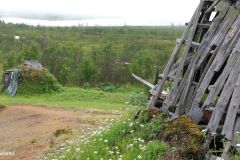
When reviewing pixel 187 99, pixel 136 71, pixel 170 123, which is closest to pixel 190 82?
pixel 187 99

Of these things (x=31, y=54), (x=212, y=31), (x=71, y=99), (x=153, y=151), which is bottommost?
(x=71, y=99)

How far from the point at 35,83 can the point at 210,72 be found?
17073 mm

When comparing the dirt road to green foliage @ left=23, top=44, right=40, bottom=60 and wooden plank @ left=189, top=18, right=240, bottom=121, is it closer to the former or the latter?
wooden plank @ left=189, top=18, right=240, bottom=121

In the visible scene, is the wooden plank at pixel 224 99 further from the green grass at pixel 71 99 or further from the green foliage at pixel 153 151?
the green grass at pixel 71 99

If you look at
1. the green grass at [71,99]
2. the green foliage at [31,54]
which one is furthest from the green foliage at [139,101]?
the green foliage at [31,54]

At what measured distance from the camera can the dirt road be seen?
11.0 m

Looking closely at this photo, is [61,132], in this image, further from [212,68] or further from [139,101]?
[212,68]

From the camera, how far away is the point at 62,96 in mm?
22484

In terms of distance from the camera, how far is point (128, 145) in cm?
744

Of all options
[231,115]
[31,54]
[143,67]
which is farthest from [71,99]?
[143,67]

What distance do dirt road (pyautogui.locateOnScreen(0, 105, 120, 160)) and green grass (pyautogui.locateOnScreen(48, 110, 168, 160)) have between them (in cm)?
254

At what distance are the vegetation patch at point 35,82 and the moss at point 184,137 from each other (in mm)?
16776

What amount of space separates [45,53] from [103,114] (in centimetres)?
3129

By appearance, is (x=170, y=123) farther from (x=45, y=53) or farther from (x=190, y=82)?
(x=45, y=53)
